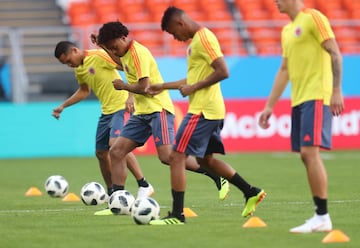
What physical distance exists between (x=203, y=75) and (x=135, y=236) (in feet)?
6.15

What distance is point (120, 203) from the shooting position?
37.8 feet

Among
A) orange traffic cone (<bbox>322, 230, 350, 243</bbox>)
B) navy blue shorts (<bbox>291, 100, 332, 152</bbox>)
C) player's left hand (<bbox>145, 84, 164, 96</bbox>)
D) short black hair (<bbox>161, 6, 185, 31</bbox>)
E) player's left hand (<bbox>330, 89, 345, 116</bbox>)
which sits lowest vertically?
orange traffic cone (<bbox>322, 230, 350, 243</bbox>)

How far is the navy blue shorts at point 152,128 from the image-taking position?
38.7 ft

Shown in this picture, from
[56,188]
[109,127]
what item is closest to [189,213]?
[109,127]

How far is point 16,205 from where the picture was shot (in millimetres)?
13188

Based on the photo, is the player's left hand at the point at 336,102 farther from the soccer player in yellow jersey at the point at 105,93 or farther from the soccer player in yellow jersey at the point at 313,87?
the soccer player in yellow jersey at the point at 105,93

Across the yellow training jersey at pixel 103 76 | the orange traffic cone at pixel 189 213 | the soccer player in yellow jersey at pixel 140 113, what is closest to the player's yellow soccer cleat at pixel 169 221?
the orange traffic cone at pixel 189 213

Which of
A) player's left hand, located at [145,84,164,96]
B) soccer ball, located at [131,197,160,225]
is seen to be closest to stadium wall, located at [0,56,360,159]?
player's left hand, located at [145,84,164,96]

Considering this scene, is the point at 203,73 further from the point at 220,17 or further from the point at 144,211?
the point at 220,17

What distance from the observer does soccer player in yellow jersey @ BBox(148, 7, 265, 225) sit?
10.2 m

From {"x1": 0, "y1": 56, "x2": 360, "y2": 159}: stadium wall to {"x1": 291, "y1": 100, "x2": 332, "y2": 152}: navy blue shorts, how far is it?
1463 centimetres

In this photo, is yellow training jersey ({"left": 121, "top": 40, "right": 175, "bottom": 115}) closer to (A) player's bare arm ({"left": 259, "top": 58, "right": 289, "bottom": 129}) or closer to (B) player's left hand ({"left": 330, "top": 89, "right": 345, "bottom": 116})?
(A) player's bare arm ({"left": 259, "top": 58, "right": 289, "bottom": 129})

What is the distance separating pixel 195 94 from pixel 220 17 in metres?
18.7

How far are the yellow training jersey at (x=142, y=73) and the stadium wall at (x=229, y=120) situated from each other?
39.6 ft
